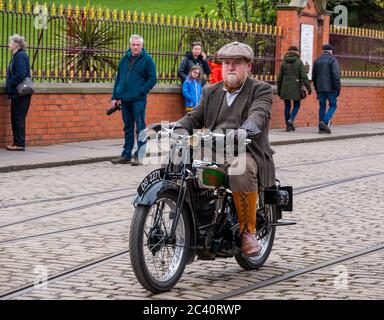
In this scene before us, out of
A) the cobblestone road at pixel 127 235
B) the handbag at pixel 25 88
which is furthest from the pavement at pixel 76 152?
the handbag at pixel 25 88

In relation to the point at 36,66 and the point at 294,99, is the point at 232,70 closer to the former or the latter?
the point at 36,66

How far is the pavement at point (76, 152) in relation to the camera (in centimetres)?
1566

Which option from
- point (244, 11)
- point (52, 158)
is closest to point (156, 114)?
point (52, 158)

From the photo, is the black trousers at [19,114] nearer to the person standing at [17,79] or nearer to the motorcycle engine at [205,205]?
the person standing at [17,79]

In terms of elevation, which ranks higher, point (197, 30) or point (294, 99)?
point (197, 30)

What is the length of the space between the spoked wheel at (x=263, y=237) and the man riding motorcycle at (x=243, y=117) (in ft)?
1.17

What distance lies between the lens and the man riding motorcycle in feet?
24.8

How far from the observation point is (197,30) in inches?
899

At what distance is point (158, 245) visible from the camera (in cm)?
Answer: 722

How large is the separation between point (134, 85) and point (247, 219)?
8.71 m
